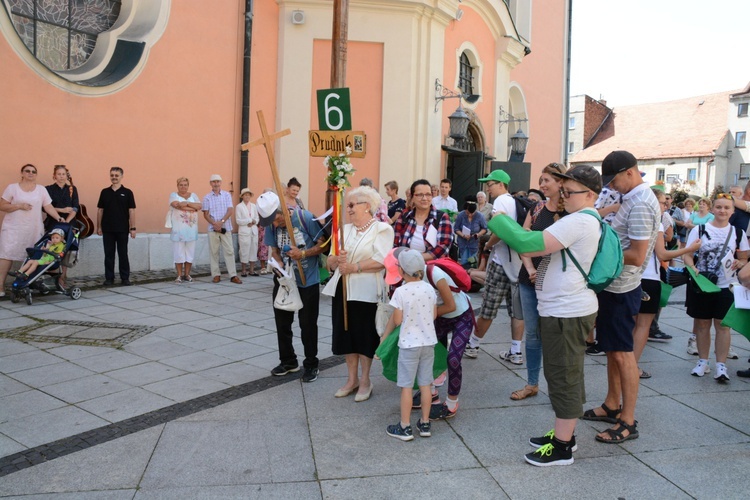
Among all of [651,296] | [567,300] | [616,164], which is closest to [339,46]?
[616,164]

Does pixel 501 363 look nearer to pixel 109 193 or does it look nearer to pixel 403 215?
pixel 403 215

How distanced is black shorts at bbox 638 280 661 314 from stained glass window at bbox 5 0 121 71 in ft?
31.3

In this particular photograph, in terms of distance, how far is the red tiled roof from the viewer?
46844 mm

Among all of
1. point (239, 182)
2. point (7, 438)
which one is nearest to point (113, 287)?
point (239, 182)

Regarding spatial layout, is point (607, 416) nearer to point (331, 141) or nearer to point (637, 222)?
point (637, 222)

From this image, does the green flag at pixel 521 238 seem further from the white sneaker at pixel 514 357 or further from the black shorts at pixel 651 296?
the white sneaker at pixel 514 357

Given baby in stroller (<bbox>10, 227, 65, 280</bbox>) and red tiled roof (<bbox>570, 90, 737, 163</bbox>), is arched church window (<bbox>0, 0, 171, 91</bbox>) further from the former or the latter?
red tiled roof (<bbox>570, 90, 737, 163</bbox>)

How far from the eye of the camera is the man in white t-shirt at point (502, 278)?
5723mm

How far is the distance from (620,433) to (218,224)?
26.7 ft

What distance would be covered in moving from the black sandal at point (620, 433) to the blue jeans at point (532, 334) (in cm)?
83

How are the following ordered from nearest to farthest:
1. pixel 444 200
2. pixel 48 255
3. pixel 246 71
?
1. pixel 48 255
2. pixel 444 200
3. pixel 246 71

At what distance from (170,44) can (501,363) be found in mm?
8883

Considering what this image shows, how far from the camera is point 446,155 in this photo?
1535cm

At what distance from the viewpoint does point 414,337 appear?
4207 millimetres
